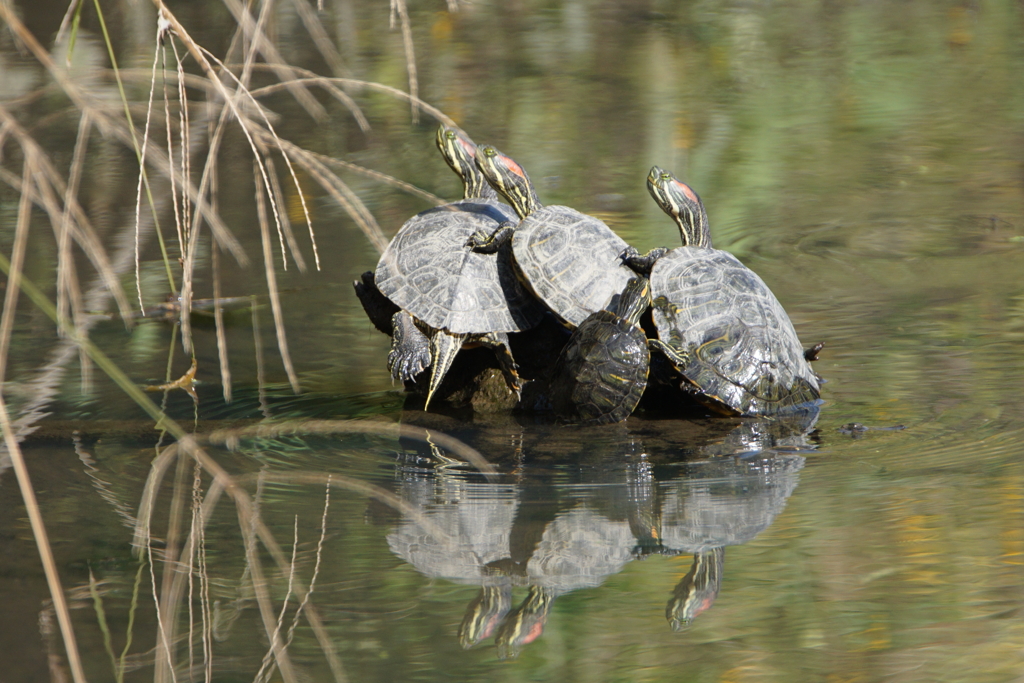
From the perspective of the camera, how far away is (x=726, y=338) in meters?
4.00

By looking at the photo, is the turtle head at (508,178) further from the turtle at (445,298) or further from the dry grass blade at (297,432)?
the dry grass blade at (297,432)

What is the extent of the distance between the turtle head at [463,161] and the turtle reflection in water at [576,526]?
1899mm

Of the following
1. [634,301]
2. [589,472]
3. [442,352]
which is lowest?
[589,472]

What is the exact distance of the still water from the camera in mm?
2373

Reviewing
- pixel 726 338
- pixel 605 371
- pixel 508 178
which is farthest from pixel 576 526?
pixel 508 178

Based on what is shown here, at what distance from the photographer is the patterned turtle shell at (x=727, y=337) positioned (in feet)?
13.0

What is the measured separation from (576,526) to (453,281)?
1.57 m

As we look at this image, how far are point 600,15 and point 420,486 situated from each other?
9545 millimetres

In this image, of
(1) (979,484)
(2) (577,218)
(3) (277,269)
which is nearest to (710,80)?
(3) (277,269)

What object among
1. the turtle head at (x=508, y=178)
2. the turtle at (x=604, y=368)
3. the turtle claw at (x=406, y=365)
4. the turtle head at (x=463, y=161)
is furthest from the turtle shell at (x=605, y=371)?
the turtle head at (x=463, y=161)

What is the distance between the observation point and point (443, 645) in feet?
7.77

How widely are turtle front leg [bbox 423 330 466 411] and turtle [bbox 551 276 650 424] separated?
0.44 metres

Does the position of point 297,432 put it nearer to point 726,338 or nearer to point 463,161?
point 726,338

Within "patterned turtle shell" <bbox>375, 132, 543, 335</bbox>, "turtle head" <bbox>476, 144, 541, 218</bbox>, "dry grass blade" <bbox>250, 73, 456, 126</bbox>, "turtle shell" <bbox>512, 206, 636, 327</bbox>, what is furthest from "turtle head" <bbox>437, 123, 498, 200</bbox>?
"dry grass blade" <bbox>250, 73, 456, 126</bbox>
